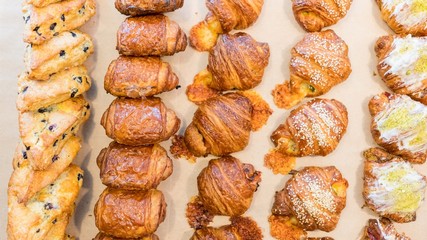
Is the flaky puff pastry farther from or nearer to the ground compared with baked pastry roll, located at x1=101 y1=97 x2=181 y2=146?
farther from the ground

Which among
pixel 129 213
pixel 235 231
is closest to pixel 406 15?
pixel 235 231

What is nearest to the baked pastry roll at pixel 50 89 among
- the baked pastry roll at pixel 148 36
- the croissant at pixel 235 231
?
the baked pastry roll at pixel 148 36

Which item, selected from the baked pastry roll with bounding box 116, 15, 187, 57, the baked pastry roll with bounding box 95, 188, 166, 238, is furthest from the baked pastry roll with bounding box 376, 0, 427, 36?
the baked pastry roll with bounding box 95, 188, 166, 238

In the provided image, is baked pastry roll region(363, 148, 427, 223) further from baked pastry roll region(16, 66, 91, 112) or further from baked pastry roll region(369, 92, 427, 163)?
baked pastry roll region(16, 66, 91, 112)

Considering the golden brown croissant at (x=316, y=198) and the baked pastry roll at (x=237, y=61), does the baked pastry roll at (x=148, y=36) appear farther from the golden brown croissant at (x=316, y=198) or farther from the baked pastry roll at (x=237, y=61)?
the golden brown croissant at (x=316, y=198)

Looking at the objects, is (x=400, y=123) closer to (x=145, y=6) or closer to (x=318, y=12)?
(x=318, y=12)

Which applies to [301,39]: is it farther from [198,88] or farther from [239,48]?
[198,88]

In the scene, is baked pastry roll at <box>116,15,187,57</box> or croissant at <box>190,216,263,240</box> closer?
baked pastry roll at <box>116,15,187,57</box>
